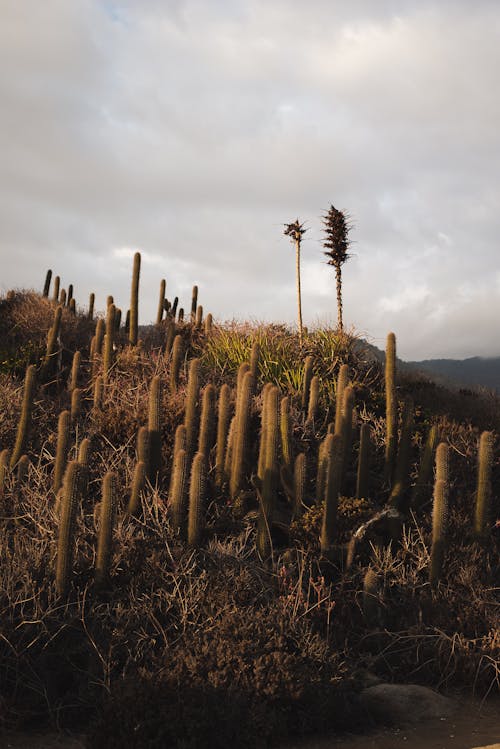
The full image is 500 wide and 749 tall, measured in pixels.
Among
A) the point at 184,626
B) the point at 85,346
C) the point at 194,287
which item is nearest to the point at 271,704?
the point at 184,626

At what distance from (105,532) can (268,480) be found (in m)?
2.18

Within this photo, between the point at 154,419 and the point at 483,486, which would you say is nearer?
the point at 483,486

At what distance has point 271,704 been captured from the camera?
600 centimetres

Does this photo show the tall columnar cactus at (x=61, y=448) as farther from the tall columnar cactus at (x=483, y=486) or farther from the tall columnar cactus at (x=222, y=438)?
the tall columnar cactus at (x=483, y=486)

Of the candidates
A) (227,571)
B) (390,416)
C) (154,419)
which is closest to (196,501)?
(227,571)

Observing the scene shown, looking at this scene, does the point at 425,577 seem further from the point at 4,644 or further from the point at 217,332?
the point at 217,332

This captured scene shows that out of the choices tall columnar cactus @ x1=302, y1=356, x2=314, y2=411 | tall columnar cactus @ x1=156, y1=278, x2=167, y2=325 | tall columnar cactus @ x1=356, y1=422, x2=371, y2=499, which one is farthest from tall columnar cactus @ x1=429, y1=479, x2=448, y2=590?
tall columnar cactus @ x1=156, y1=278, x2=167, y2=325

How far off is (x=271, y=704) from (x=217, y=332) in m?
9.89

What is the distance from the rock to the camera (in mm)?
6395

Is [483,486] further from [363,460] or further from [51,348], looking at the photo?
[51,348]

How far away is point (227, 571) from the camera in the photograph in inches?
287

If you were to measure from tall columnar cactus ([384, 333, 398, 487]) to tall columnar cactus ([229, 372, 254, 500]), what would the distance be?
8.45 ft

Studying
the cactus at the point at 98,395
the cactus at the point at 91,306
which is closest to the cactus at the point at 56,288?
the cactus at the point at 91,306

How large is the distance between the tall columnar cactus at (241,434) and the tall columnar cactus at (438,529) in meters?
2.40
